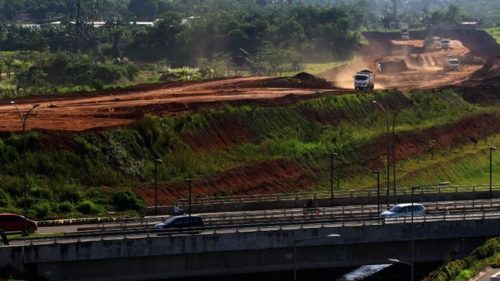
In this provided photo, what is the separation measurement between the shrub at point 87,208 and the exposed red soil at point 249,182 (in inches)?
216

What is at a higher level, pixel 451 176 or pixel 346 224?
pixel 346 224

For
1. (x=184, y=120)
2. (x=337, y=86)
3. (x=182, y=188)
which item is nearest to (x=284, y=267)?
(x=182, y=188)

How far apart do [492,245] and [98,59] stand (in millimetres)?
136042

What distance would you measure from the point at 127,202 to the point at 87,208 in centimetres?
286

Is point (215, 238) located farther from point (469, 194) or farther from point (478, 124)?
point (478, 124)

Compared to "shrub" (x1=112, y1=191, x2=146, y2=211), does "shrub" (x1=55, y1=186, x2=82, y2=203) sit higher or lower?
higher

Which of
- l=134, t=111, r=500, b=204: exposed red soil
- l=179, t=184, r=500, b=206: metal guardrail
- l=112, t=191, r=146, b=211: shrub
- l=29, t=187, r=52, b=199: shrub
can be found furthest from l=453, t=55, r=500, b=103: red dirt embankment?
l=29, t=187, r=52, b=199: shrub

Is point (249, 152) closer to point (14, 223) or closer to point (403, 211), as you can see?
point (403, 211)

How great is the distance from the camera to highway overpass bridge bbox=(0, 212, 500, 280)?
6147 centimetres

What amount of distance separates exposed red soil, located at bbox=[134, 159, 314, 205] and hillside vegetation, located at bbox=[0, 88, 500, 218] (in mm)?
101

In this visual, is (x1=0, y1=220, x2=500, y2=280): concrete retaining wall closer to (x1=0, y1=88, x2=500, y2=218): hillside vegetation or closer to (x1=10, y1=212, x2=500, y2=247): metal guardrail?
(x1=10, y1=212, x2=500, y2=247): metal guardrail

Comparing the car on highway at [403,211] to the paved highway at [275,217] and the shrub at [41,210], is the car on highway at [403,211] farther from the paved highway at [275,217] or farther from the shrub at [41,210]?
the shrub at [41,210]

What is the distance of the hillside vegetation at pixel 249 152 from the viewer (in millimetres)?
84250

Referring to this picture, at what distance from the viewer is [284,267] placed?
6600cm
